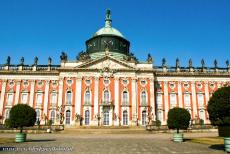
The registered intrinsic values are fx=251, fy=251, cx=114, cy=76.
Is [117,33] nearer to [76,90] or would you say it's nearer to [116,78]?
[116,78]

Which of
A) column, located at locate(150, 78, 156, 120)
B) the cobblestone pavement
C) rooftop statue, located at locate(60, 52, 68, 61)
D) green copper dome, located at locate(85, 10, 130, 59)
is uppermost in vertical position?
green copper dome, located at locate(85, 10, 130, 59)

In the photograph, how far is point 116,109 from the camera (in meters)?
50.3

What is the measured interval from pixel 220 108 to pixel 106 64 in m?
37.5

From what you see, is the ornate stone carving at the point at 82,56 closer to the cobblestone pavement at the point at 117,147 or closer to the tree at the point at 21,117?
the tree at the point at 21,117

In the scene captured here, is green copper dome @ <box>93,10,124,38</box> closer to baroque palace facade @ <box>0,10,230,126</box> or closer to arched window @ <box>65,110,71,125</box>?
baroque palace facade @ <box>0,10,230,126</box>

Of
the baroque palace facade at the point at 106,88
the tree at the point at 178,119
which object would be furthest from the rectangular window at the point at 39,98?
the tree at the point at 178,119

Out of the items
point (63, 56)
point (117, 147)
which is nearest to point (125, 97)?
point (63, 56)

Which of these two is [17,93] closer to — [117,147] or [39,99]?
[39,99]

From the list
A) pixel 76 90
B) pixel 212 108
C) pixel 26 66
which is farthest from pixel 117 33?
pixel 212 108

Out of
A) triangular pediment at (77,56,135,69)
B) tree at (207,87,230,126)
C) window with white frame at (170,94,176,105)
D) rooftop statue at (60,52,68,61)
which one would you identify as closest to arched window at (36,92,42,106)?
rooftop statue at (60,52,68,61)

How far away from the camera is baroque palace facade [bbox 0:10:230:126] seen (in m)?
50.3

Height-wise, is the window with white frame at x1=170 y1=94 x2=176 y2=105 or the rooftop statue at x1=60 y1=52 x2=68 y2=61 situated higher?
the rooftop statue at x1=60 y1=52 x2=68 y2=61

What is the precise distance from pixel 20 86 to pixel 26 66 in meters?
4.72

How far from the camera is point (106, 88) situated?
51.8 metres
